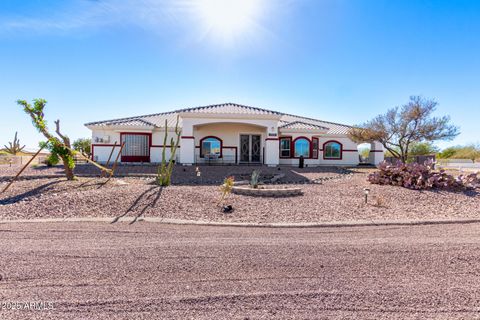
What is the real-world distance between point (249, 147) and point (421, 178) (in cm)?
1452

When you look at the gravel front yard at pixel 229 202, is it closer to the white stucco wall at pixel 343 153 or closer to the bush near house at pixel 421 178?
the bush near house at pixel 421 178

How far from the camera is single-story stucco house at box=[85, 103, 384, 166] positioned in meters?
18.7

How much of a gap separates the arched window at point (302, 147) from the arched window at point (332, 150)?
2349 millimetres

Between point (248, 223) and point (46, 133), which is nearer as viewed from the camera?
point (248, 223)

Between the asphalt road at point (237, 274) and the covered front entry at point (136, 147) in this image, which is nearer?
the asphalt road at point (237, 274)

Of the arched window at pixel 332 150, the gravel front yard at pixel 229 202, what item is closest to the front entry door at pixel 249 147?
the arched window at pixel 332 150

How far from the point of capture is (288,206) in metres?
7.39

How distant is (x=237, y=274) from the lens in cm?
339

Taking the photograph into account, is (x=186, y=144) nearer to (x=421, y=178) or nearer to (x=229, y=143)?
(x=229, y=143)

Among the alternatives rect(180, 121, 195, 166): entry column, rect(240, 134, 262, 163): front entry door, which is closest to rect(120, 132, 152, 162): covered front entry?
rect(180, 121, 195, 166): entry column

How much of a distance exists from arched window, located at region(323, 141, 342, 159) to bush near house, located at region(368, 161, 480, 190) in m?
13.4

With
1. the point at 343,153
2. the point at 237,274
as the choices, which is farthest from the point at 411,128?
the point at 237,274

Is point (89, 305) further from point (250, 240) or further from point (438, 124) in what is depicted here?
point (438, 124)

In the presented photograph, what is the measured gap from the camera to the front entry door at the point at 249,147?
897 inches
